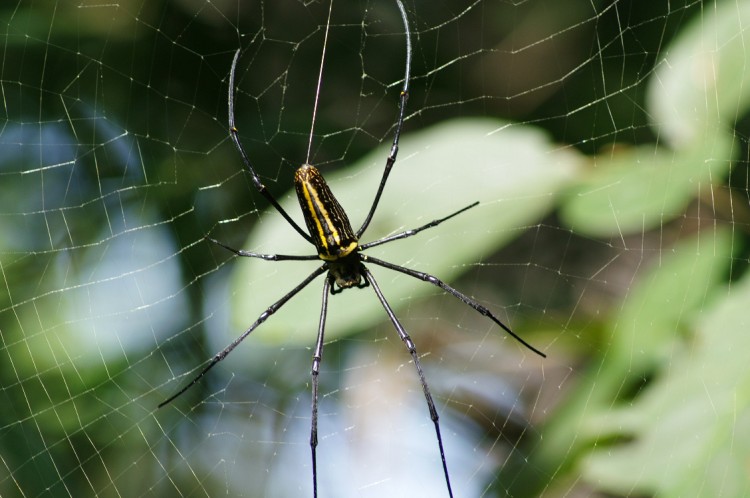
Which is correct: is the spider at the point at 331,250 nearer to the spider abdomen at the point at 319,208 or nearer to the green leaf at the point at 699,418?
the spider abdomen at the point at 319,208

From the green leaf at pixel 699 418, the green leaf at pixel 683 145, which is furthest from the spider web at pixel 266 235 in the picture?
the green leaf at pixel 699 418

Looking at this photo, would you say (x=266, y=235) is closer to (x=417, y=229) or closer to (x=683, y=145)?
(x=417, y=229)

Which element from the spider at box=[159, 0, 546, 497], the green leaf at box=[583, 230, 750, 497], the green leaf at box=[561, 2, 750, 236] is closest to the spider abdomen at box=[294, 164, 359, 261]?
the spider at box=[159, 0, 546, 497]

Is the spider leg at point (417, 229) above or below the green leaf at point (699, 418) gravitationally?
above

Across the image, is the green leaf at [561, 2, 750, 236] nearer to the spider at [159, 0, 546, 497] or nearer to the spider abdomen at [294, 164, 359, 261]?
the spider at [159, 0, 546, 497]

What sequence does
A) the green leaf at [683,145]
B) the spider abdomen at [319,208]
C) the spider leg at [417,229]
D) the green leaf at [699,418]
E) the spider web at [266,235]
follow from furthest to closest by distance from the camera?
the spider web at [266,235], the spider abdomen at [319,208], the spider leg at [417,229], the green leaf at [683,145], the green leaf at [699,418]

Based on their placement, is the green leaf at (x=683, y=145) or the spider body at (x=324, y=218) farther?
the spider body at (x=324, y=218)
